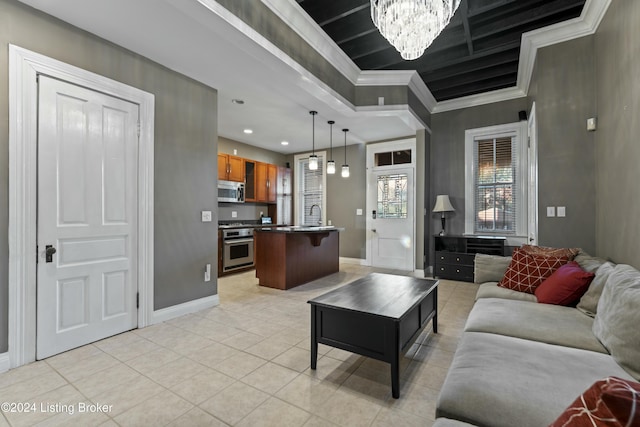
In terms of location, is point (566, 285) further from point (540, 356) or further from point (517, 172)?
point (517, 172)

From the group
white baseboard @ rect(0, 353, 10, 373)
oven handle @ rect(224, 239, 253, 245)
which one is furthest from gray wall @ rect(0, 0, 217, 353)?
oven handle @ rect(224, 239, 253, 245)

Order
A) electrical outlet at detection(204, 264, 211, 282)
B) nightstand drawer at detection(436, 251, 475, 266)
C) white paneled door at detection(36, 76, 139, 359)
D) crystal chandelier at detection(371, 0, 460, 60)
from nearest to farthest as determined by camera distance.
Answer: crystal chandelier at detection(371, 0, 460, 60)
white paneled door at detection(36, 76, 139, 359)
electrical outlet at detection(204, 264, 211, 282)
nightstand drawer at detection(436, 251, 475, 266)

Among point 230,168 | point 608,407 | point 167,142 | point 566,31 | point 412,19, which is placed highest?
point 566,31

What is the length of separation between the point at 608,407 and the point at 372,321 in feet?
4.84

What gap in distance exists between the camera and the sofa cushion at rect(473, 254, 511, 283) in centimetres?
309

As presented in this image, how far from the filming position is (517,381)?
4.09 ft

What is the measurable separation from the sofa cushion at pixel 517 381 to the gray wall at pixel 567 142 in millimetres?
2229

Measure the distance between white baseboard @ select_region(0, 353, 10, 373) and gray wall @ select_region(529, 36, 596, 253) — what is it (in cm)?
513

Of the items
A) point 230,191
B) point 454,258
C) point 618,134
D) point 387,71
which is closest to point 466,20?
point 387,71

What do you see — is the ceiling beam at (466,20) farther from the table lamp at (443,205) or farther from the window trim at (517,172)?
the table lamp at (443,205)

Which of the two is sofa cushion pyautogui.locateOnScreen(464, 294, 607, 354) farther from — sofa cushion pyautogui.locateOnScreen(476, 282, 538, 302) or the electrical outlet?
the electrical outlet

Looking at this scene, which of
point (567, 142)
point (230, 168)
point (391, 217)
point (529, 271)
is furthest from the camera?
point (391, 217)

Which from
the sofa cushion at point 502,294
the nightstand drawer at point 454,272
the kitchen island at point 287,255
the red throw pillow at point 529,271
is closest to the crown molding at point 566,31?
the red throw pillow at point 529,271

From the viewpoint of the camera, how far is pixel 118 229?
9.30 feet
